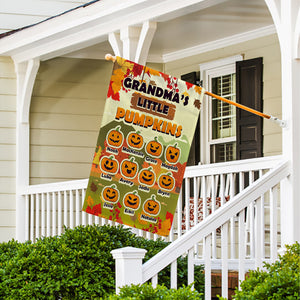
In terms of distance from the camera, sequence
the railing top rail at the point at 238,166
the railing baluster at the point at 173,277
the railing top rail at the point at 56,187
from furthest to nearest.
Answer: the railing top rail at the point at 56,187 → the railing top rail at the point at 238,166 → the railing baluster at the point at 173,277

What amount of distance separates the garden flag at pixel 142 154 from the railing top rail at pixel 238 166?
74cm

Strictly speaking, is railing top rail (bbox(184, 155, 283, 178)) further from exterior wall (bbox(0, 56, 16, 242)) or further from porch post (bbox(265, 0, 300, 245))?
exterior wall (bbox(0, 56, 16, 242))

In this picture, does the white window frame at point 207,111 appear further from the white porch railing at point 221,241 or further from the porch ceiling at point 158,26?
the white porch railing at point 221,241

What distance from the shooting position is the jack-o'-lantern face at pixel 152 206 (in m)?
5.58

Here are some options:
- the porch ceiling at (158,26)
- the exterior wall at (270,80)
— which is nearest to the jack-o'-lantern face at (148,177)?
the porch ceiling at (158,26)

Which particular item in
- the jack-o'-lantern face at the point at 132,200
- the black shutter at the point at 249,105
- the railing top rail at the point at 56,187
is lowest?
the jack-o'-lantern face at the point at 132,200

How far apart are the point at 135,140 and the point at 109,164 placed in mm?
282

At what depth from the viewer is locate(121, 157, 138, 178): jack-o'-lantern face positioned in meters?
5.59

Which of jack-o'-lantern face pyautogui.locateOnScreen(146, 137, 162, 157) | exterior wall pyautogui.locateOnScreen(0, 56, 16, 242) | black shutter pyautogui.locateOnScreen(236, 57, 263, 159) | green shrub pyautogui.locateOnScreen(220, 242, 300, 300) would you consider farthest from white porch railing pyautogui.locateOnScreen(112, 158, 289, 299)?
exterior wall pyautogui.locateOnScreen(0, 56, 16, 242)

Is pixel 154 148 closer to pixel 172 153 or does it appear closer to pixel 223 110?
pixel 172 153

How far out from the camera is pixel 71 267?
5680 millimetres

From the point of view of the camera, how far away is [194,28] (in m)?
8.73

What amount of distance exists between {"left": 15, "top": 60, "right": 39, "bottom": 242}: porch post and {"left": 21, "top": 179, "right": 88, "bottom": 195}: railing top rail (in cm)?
19

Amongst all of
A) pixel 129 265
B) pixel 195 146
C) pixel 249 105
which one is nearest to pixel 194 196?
pixel 129 265
